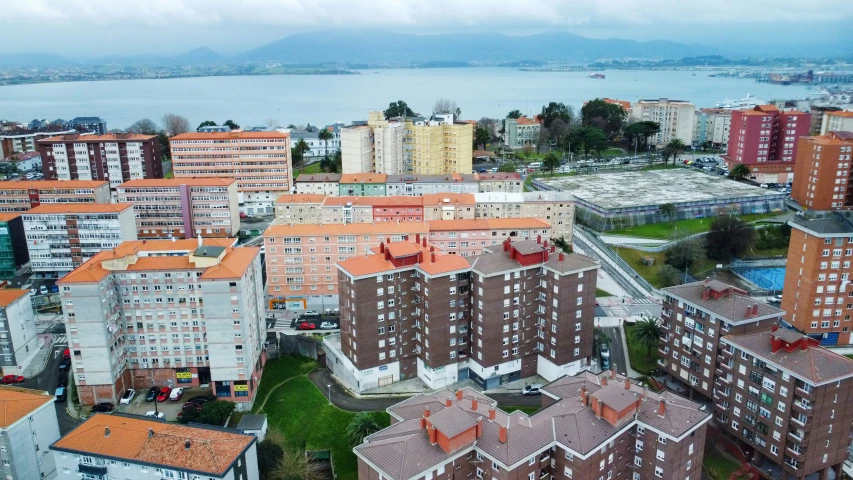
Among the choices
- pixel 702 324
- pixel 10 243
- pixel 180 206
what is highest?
pixel 180 206

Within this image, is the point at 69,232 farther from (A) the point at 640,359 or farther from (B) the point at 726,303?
(B) the point at 726,303

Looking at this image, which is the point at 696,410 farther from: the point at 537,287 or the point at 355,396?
the point at 355,396

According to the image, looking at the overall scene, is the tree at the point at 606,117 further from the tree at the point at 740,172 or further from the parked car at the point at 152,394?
the parked car at the point at 152,394

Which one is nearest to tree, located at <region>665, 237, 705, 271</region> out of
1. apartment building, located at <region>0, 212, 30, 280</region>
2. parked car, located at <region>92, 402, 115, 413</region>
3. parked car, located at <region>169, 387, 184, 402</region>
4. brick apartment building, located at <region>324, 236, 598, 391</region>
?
brick apartment building, located at <region>324, 236, 598, 391</region>

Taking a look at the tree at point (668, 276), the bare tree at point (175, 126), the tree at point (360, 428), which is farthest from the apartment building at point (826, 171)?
the bare tree at point (175, 126)

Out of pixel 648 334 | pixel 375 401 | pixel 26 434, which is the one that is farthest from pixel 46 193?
pixel 648 334
